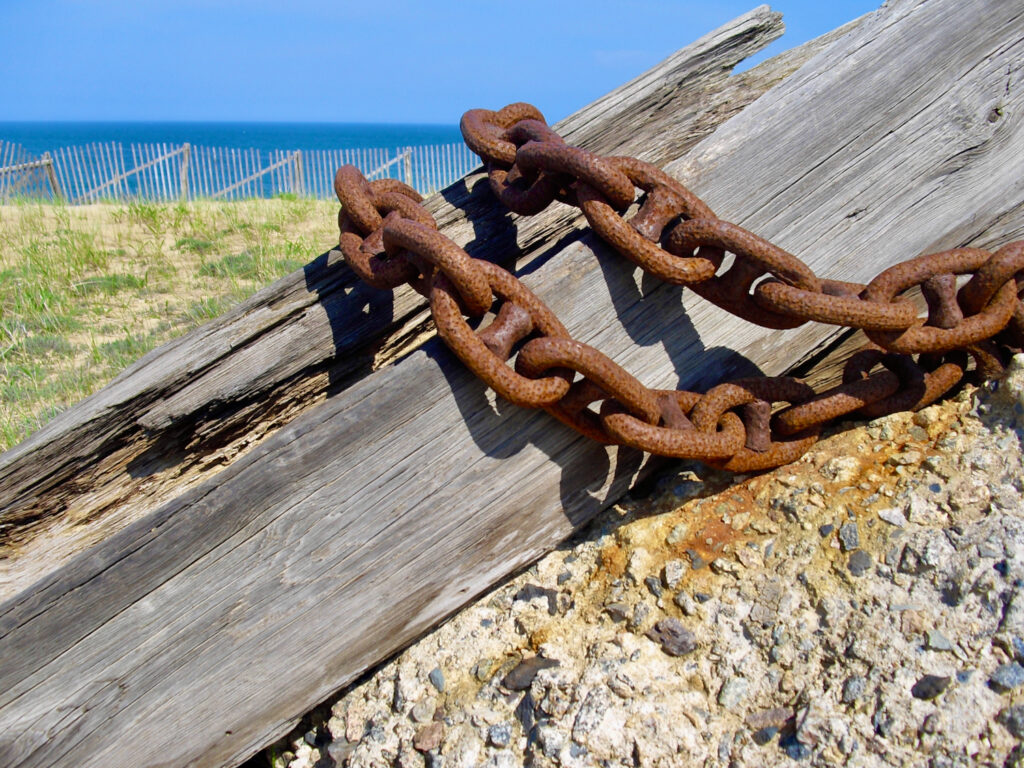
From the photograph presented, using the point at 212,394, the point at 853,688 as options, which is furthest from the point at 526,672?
the point at 212,394

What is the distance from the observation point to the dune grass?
491 centimetres

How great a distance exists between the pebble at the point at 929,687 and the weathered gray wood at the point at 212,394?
4.77ft

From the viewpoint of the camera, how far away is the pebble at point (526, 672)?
1.74 meters

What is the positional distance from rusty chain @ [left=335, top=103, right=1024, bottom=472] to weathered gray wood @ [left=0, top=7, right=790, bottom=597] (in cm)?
36

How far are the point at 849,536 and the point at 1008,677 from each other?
40 centimetres

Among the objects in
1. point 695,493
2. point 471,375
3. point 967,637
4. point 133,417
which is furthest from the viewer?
point 133,417

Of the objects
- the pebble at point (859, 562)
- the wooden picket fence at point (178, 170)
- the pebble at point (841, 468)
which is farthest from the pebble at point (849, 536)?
the wooden picket fence at point (178, 170)

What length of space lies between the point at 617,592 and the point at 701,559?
0.22 meters

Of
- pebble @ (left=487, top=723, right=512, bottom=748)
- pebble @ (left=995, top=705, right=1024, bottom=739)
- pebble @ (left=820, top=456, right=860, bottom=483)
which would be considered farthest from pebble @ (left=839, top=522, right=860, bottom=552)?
pebble @ (left=487, top=723, right=512, bottom=748)

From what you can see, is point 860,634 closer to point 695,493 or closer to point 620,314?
point 695,493

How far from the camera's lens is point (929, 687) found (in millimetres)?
1386

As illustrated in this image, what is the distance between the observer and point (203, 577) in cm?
174

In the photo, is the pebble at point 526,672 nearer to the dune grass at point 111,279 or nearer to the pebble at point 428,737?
the pebble at point 428,737

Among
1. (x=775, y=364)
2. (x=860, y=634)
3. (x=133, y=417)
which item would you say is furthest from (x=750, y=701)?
(x=133, y=417)
